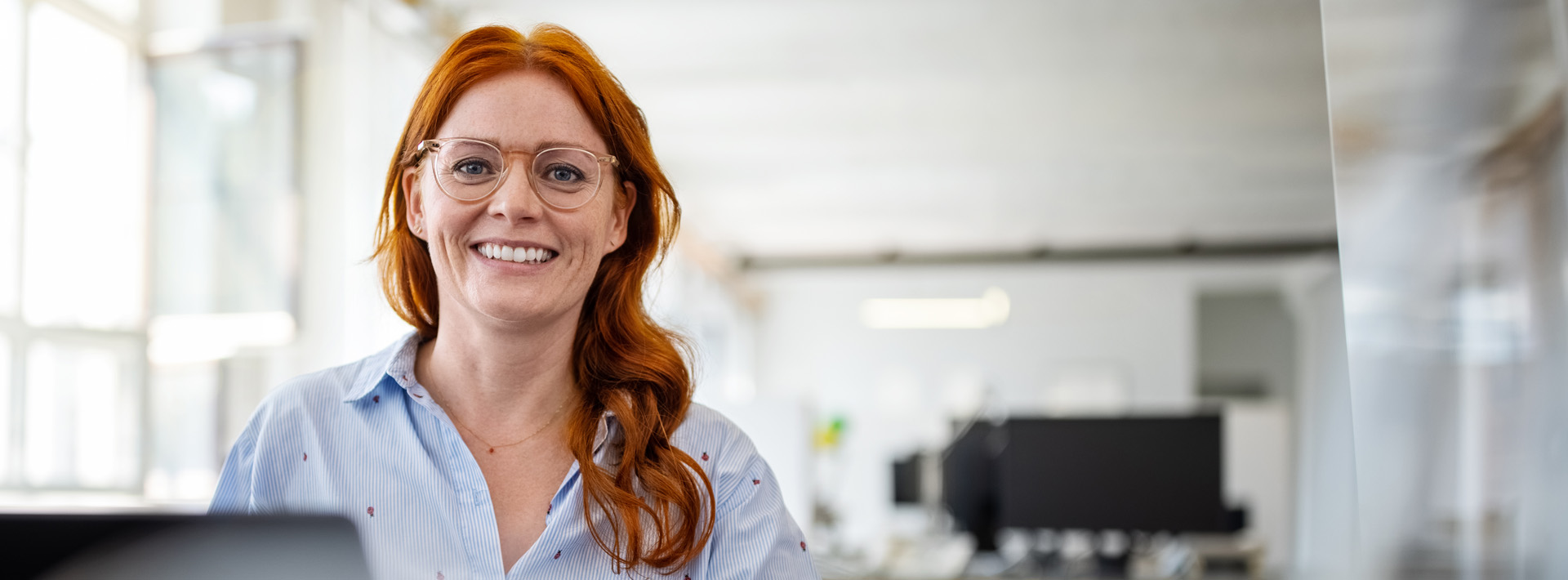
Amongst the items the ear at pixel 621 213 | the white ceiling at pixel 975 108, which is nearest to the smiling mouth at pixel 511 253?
the ear at pixel 621 213

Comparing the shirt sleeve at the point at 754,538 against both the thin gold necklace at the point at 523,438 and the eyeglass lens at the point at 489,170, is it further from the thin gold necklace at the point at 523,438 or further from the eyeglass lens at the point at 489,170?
the eyeglass lens at the point at 489,170

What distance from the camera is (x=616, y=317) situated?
1.29 metres

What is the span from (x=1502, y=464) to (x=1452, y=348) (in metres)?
0.24

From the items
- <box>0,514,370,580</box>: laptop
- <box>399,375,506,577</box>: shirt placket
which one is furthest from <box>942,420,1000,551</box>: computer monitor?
<box>0,514,370,580</box>: laptop

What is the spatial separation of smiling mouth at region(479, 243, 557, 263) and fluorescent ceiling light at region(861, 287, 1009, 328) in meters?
10.8

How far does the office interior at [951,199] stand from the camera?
2082mm

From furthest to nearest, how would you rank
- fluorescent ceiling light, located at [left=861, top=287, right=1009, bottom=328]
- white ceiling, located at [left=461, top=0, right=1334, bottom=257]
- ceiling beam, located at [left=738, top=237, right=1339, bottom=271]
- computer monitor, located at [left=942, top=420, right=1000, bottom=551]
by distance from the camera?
fluorescent ceiling light, located at [left=861, top=287, right=1009, bottom=328] → ceiling beam, located at [left=738, top=237, right=1339, bottom=271] → white ceiling, located at [left=461, top=0, right=1334, bottom=257] → computer monitor, located at [left=942, top=420, right=1000, bottom=551]

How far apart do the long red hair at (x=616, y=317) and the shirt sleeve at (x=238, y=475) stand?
0.23 metres

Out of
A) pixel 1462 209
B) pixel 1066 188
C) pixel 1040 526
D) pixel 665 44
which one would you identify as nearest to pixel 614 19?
pixel 665 44

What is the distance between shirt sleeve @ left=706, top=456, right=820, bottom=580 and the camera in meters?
1.12

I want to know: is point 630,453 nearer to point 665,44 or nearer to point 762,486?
point 762,486

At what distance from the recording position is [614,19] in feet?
15.4

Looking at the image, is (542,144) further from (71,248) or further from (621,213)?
(71,248)

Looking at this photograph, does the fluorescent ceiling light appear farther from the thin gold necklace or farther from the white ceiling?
the thin gold necklace
